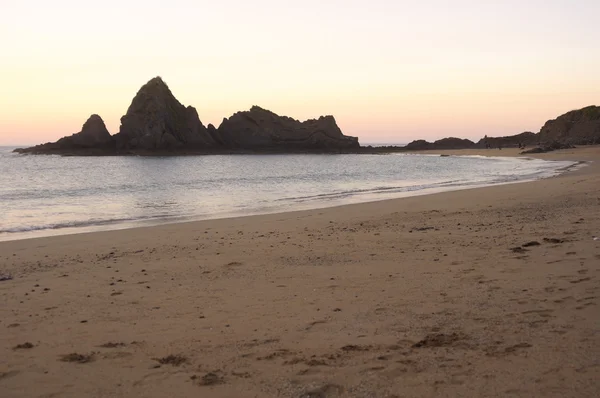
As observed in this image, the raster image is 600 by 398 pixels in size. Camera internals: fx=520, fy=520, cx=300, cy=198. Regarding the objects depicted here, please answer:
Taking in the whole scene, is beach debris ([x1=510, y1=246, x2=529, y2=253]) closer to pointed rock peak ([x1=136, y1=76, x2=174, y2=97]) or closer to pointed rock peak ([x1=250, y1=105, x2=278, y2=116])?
pointed rock peak ([x1=136, y1=76, x2=174, y2=97])

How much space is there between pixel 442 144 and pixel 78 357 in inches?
5342

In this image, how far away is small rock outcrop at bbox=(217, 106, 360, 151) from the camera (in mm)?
111562

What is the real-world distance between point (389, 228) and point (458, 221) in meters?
1.83

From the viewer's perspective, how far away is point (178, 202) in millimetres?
23312

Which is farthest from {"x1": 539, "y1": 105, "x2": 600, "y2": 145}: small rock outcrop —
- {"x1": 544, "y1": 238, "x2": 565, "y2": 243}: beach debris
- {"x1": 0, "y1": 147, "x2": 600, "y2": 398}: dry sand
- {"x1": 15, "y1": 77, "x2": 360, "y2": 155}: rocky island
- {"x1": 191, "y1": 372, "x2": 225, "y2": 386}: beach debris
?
{"x1": 191, "y1": 372, "x2": 225, "y2": 386}: beach debris

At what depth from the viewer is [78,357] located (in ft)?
16.1

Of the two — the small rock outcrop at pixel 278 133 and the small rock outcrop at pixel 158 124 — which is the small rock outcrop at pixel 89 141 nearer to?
the small rock outcrop at pixel 158 124

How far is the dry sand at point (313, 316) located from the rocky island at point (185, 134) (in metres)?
86.2

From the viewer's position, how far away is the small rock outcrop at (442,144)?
428 feet

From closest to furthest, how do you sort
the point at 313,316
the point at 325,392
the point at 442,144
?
1. the point at 325,392
2. the point at 313,316
3. the point at 442,144

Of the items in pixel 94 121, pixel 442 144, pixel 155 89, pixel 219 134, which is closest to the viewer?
pixel 94 121

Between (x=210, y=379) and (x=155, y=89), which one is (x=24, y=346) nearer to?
(x=210, y=379)

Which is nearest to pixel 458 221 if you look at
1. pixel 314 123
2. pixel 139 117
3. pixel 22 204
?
pixel 22 204

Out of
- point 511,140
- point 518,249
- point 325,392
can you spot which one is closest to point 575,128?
point 511,140
